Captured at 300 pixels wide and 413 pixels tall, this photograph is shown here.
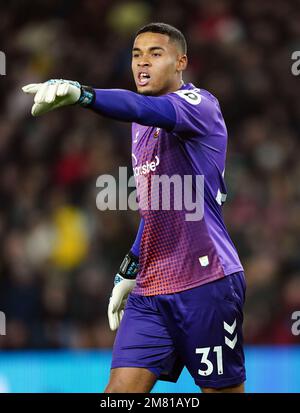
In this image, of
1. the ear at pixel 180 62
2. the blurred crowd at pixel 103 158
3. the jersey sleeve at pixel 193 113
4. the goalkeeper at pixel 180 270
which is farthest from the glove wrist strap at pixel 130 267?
the blurred crowd at pixel 103 158

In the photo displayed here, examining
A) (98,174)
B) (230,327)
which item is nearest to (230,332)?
(230,327)

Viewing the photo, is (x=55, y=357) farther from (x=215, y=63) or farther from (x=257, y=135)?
(x=215, y=63)

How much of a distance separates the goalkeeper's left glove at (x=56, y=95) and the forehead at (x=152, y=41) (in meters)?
0.84

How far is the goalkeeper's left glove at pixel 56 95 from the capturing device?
12.9ft

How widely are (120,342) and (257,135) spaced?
5803mm

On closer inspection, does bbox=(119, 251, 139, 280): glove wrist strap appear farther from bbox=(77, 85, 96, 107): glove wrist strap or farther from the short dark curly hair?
bbox=(77, 85, 96, 107): glove wrist strap

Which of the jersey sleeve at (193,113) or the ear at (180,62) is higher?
the ear at (180,62)

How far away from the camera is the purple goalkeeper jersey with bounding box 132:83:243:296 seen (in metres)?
4.73

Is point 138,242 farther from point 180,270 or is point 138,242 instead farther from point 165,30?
point 165,30

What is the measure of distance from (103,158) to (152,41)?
5.27 metres

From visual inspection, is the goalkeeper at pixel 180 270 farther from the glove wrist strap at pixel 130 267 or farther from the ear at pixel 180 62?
the glove wrist strap at pixel 130 267

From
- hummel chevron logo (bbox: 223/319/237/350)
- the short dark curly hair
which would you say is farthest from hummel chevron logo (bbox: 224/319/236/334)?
the short dark curly hair

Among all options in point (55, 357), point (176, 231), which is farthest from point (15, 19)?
point (176, 231)

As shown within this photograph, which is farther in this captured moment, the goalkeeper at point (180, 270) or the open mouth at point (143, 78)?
the open mouth at point (143, 78)
